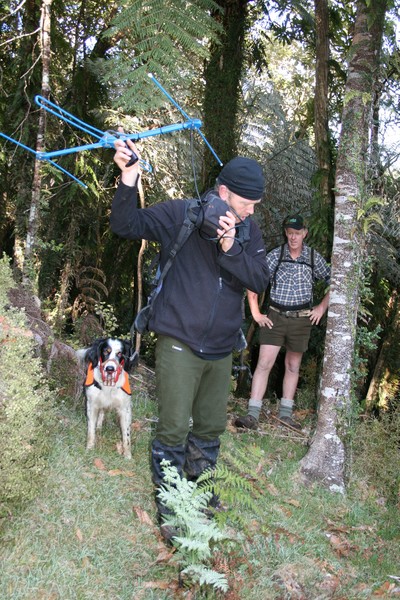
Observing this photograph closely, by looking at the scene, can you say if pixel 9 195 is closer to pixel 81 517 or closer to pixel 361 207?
pixel 361 207

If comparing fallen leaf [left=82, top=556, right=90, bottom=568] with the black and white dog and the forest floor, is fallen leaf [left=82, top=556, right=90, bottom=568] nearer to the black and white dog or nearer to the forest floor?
the forest floor

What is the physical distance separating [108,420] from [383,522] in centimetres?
247

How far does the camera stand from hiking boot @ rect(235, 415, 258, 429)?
592cm

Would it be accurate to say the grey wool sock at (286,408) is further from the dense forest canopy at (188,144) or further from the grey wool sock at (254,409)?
the dense forest canopy at (188,144)

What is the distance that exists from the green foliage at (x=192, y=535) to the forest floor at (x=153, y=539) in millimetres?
104

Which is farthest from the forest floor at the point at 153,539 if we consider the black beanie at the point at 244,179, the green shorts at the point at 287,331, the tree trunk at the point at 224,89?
the tree trunk at the point at 224,89

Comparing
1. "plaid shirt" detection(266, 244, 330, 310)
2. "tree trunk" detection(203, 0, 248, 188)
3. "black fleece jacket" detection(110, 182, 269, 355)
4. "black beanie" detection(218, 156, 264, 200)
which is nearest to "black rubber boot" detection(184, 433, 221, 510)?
"black fleece jacket" detection(110, 182, 269, 355)

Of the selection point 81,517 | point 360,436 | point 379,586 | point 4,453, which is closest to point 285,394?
point 360,436

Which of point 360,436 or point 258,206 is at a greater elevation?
point 258,206

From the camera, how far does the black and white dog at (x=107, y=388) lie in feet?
15.3

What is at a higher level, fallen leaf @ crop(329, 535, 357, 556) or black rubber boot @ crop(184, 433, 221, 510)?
black rubber boot @ crop(184, 433, 221, 510)

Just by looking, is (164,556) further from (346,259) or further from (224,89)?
(224,89)

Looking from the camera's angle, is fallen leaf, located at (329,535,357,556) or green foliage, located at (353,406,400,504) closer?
fallen leaf, located at (329,535,357,556)

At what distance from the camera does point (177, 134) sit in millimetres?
7840
